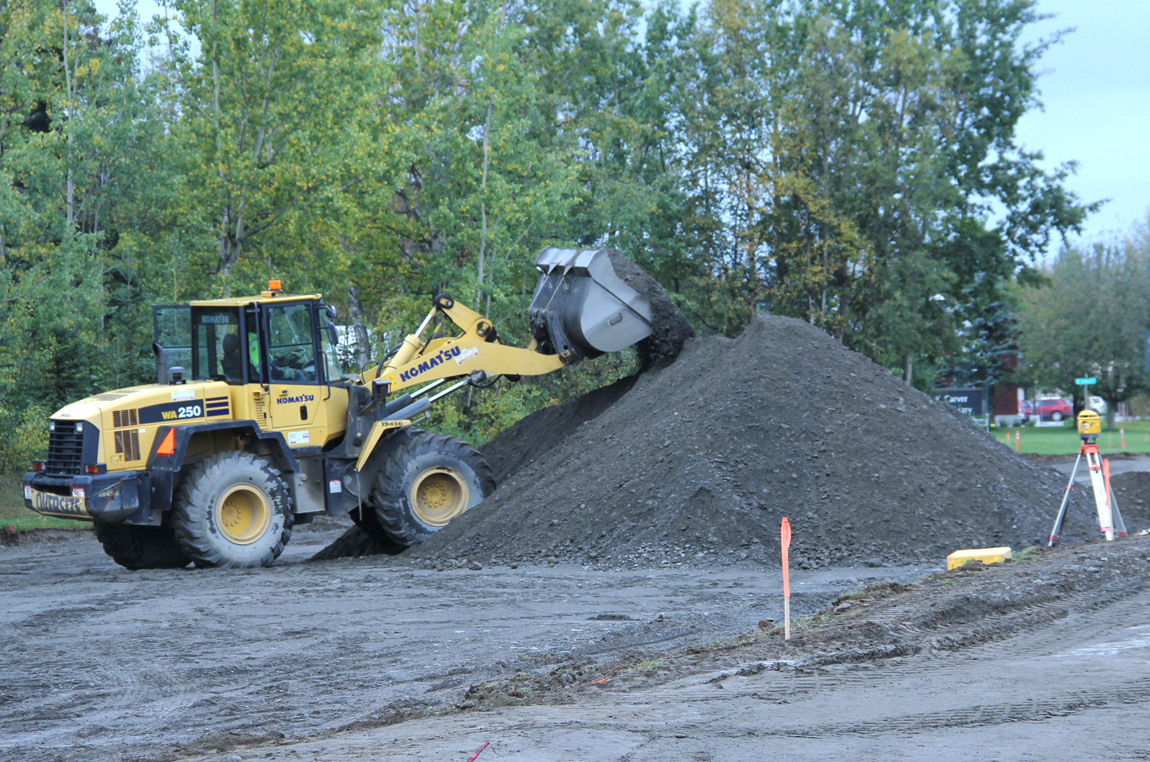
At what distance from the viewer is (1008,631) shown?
816 cm

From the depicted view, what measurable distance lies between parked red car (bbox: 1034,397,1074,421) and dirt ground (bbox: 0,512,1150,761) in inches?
2313

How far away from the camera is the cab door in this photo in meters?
13.3

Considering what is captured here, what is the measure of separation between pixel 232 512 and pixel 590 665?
6765 millimetres

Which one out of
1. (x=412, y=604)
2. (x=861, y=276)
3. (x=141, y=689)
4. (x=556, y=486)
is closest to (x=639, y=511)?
(x=556, y=486)

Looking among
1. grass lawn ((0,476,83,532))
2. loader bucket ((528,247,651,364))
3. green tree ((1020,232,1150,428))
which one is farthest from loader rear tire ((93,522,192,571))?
green tree ((1020,232,1150,428))

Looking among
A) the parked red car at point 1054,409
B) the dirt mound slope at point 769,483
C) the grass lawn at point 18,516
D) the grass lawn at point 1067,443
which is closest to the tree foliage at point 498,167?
the grass lawn at point 18,516

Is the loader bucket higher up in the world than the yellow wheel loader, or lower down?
higher up

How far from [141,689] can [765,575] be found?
21.0 feet

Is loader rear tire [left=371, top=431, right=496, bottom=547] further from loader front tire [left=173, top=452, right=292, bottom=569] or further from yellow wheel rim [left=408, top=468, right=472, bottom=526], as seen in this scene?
loader front tire [left=173, top=452, right=292, bottom=569]

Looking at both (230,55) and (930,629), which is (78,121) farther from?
(930,629)

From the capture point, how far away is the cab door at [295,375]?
13336 mm

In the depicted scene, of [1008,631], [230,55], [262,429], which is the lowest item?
[1008,631]

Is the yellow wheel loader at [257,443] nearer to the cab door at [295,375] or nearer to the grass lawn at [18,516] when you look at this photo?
the cab door at [295,375]

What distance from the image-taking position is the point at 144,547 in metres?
13.9
